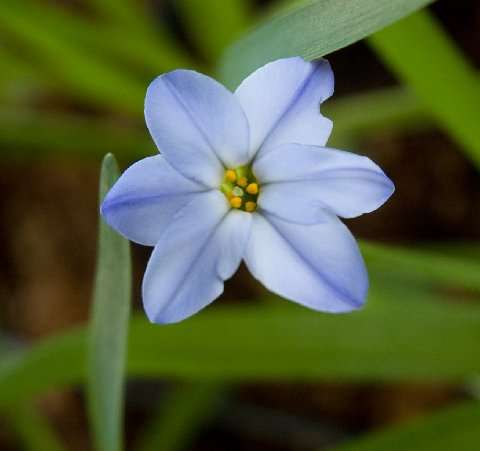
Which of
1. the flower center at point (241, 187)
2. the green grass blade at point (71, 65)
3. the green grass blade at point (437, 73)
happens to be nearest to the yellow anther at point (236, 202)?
the flower center at point (241, 187)

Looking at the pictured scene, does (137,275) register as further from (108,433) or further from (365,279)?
(365,279)

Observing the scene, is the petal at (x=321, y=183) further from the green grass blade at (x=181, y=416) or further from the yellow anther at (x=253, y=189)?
the green grass blade at (x=181, y=416)

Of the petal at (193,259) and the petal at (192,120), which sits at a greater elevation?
the petal at (192,120)

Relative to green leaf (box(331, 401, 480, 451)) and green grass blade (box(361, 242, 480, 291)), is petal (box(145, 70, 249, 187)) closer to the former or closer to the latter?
green grass blade (box(361, 242, 480, 291))

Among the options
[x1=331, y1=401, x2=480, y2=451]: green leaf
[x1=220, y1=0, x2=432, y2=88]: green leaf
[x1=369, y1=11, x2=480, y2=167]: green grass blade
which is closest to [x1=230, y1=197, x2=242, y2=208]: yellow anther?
[x1=220, y1=0, x2=432, y2=88]: green leaf

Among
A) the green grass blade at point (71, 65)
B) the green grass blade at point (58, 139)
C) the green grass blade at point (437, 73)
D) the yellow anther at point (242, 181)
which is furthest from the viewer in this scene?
the green grass blade at point (58, 139)

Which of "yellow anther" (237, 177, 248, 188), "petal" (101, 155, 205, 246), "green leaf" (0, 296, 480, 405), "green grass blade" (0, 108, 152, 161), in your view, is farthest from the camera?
"green grass blade" (0, 108, 152, 161)
